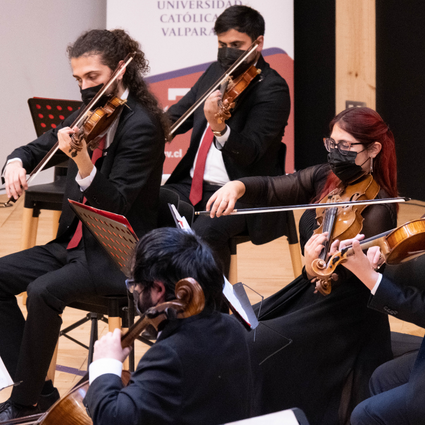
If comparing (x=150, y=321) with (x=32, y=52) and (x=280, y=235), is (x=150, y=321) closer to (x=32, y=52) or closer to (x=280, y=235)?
(x=280, y=235)

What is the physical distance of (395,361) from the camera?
1.52 meters

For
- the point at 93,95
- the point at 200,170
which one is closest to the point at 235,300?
the point at 93,95

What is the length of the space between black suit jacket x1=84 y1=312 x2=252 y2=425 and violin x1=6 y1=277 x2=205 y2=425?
1.0 inches

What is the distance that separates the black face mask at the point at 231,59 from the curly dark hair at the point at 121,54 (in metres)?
0.48

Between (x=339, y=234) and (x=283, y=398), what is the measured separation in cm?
43

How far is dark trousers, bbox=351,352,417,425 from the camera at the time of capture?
1.30 metres

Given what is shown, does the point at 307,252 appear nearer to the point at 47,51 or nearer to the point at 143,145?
the point at 143,145

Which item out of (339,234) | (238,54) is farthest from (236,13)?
(339,234)

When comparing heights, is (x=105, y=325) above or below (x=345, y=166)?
below

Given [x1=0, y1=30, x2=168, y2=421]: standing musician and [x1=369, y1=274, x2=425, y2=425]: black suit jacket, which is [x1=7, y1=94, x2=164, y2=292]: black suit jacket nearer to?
[x1=0, y1=30, x2=168, y2=421]: standing musician

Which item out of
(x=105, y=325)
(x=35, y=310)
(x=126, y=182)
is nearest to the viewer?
(x=35, y=310)

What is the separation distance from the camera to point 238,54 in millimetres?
2490

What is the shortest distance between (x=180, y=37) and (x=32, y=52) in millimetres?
1108

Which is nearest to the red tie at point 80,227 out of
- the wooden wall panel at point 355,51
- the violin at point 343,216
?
the violin at point 343,216
